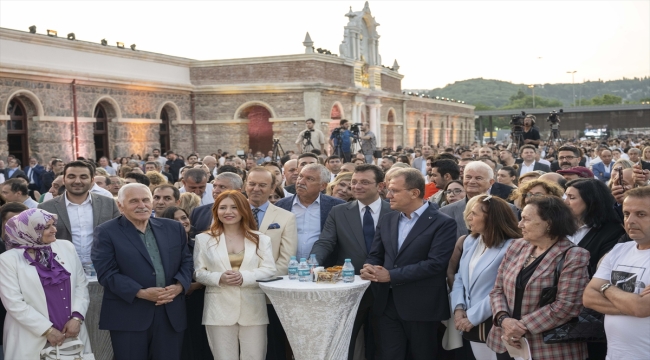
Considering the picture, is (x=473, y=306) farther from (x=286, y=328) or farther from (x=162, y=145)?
(x=162, y=145)

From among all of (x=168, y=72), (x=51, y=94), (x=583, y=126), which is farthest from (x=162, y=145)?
(x=583, y=126)

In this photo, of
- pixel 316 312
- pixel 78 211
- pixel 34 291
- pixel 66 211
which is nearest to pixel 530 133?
pixel 316 312

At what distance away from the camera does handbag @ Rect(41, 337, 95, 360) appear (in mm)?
4941

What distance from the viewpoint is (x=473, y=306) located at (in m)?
4.97

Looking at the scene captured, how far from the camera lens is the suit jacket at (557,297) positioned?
4223mm

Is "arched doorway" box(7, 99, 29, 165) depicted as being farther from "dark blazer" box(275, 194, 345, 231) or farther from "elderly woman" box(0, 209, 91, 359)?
"elderly woman" box(0, 209, 91, 359)

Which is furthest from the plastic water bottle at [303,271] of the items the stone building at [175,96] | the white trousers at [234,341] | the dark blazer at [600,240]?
the stone building at [175,96]

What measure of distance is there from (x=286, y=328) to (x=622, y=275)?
8.72ft

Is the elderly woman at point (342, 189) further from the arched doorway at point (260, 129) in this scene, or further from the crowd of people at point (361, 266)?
the arched doorway at point (260, 129)

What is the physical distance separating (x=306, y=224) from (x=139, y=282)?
1.91 metres

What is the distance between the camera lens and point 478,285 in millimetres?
5020

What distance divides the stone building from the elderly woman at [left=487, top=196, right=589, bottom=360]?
1729cm

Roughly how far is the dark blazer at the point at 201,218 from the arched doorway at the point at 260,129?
870 inches

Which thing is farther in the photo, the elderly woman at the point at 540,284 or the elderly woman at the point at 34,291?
the elderly woman at the point at 34,291
